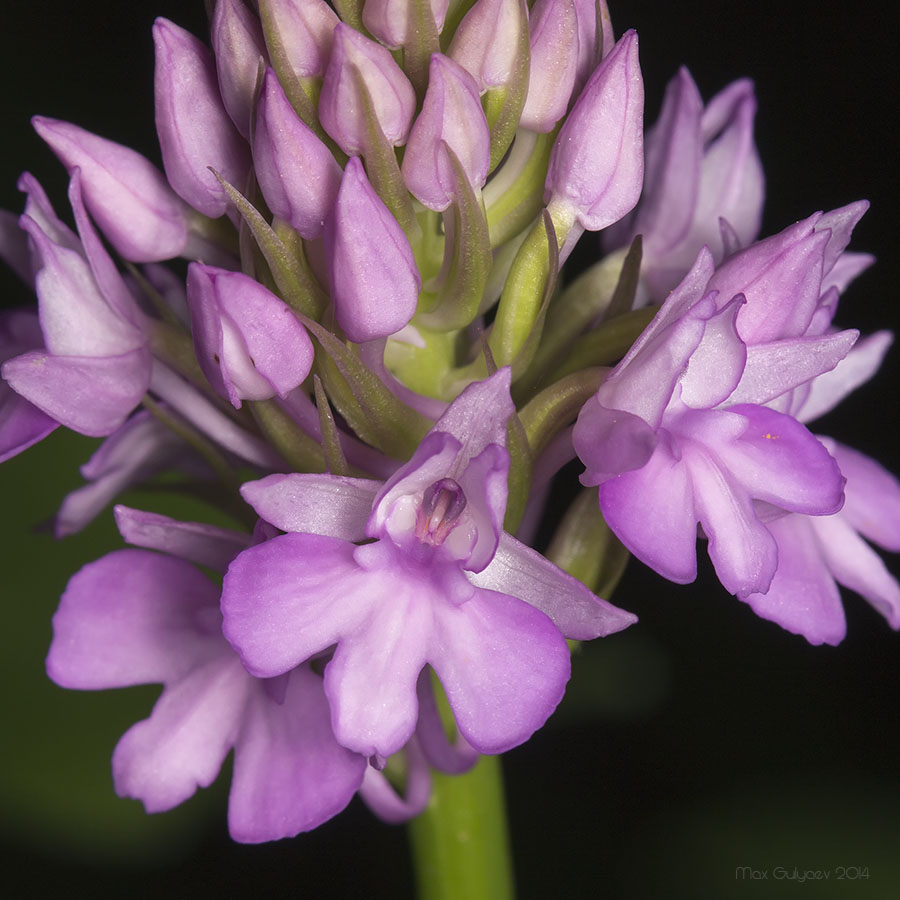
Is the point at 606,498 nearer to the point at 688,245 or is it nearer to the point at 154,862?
the point at 688,245

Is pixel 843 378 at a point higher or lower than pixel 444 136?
lower

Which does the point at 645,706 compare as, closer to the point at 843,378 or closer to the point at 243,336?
the point at 843,378

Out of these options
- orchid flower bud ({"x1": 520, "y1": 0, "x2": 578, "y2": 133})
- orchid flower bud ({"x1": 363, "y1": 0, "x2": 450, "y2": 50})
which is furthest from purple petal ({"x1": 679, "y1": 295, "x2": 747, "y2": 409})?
orchid flower bud ({"x1": 363, "y1": 0, "x2": 450, "y2": 50})

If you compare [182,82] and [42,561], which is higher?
[182,82]

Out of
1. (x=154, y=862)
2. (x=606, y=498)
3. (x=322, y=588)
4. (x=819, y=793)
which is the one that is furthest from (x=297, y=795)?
(x=819, y=793)

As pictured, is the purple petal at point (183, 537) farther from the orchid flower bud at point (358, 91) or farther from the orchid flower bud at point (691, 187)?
the orchid flower bud at point (691, 187)

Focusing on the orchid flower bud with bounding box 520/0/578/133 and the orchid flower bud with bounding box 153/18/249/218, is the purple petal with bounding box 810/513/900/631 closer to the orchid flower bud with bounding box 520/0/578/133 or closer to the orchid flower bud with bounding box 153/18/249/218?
the orchid flower bud with bounding box 520/0/578/133

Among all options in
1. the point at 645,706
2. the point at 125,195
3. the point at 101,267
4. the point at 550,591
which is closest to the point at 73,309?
the point at 101,267
